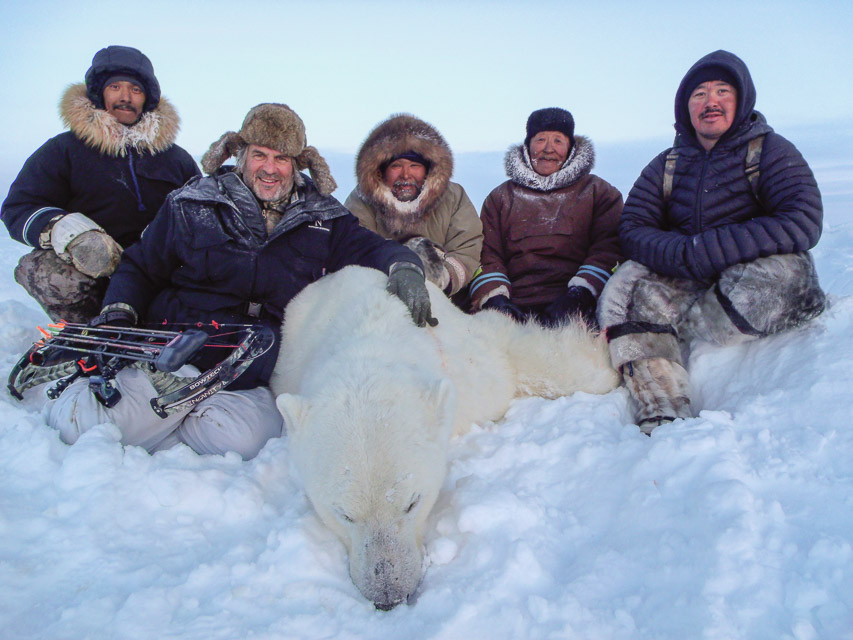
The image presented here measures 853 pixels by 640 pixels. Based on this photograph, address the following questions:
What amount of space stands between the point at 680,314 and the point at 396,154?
2.89m

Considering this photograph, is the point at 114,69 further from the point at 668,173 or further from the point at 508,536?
the point at 508,536

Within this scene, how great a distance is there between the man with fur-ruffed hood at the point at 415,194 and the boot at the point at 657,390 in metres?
1.93

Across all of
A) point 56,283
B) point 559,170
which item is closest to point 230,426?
point 56,283

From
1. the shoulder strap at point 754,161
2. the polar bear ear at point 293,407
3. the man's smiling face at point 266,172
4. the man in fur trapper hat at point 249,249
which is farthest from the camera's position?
the man's smiling face at point 266,172

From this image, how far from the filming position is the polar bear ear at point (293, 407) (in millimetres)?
2344

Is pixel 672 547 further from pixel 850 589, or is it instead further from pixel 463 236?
pixel 463 236

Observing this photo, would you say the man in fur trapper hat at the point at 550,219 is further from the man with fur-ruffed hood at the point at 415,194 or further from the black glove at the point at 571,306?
the man with fur-ruffed hood at the point at 415,194

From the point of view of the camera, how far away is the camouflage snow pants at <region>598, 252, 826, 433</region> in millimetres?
3102

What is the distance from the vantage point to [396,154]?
489 cm

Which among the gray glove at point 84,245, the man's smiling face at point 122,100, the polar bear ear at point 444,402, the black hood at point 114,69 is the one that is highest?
the black hood at point 114,69

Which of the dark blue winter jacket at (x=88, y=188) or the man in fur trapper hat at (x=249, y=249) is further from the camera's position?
the dark blue winter jacket at (x=88, y=188)

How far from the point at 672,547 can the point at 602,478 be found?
523mm

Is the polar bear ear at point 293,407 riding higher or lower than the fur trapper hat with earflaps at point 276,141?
lower

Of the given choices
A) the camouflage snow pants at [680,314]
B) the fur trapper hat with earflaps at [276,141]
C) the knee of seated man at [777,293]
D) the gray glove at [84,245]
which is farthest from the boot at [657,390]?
the gray glove at [84,245]
